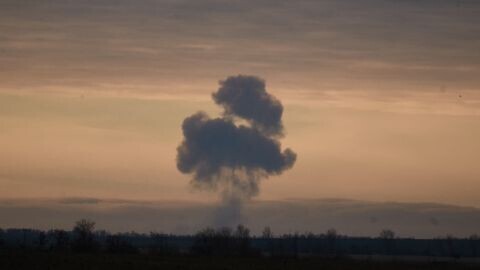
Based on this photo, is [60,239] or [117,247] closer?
[117,247]

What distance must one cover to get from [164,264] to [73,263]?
308 inches

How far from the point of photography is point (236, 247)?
146 m

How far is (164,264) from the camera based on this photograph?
81.9m

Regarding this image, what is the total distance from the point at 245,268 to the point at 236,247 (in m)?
67.2

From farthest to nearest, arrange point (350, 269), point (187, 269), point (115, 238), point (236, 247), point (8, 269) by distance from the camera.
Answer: point (236, 247) < point (115, 238) < point (350, 269) < point (187, 269) < point (8, 269)

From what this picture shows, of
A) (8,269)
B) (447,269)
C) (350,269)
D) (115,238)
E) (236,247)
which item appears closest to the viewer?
(8,269)

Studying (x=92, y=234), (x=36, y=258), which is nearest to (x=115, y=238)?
(x=92, y=234)

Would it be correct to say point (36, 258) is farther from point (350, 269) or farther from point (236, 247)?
point (236, 247)

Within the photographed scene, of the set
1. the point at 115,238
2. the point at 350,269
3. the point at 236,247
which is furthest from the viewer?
the point at 236,247

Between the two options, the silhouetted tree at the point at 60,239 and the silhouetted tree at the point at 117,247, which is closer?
the silhouetted tree at the point at 117,247

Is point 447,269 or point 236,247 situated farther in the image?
point 236,247

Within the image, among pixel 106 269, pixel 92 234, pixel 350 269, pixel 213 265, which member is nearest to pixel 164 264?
pixel 213 265

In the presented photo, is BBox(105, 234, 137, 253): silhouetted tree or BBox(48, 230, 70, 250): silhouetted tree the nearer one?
BBox(105, 234, 137, 253): silhouetted tree

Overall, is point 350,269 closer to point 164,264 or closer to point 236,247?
point 164,264
